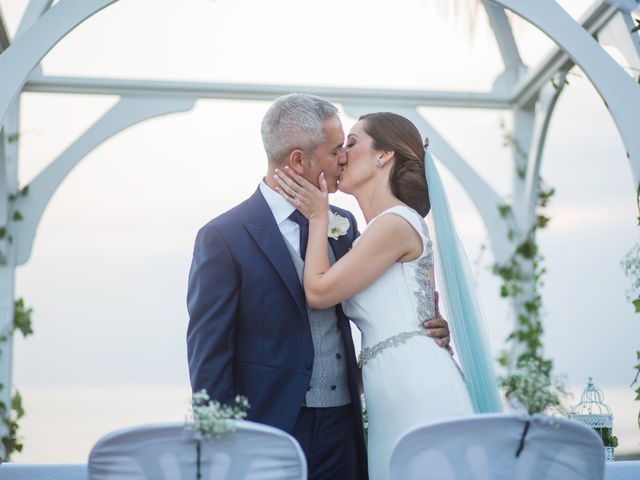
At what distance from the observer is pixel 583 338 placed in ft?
21.2

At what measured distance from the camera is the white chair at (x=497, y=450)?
2.08 metres

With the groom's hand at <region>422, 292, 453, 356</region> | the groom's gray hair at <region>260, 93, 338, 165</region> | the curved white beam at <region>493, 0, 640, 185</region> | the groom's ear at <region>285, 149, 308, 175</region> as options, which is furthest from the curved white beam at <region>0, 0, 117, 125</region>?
the groom's hand at <region>422, 292, 453, 356</region>

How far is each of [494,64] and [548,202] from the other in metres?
1.04

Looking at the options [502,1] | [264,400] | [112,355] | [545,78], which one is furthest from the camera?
[112,355]

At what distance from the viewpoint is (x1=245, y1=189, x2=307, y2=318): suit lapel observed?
282 centimetres

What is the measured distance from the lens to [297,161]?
2.98m

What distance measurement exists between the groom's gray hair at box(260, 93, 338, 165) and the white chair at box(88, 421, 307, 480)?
1.11 m

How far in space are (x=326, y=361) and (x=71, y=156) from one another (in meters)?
3.69

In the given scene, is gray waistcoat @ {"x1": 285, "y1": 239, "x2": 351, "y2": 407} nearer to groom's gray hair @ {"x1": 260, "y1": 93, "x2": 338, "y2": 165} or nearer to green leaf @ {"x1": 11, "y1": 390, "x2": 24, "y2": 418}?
groom's gray hair @ {"x1": 260, "y1": 93, "x2": 338, "y2": 165}

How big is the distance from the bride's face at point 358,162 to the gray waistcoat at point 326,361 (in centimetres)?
31

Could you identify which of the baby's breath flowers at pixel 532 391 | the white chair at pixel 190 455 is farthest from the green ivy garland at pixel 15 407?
the baby's breath flowers at pixel 532 391

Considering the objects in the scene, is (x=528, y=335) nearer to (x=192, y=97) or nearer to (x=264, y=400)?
(x=192, y=97)

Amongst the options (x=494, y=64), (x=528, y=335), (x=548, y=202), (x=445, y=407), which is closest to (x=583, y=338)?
(x=528, y=335)

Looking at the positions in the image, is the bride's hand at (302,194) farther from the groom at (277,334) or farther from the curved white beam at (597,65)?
the curved white beam at (597,65)
